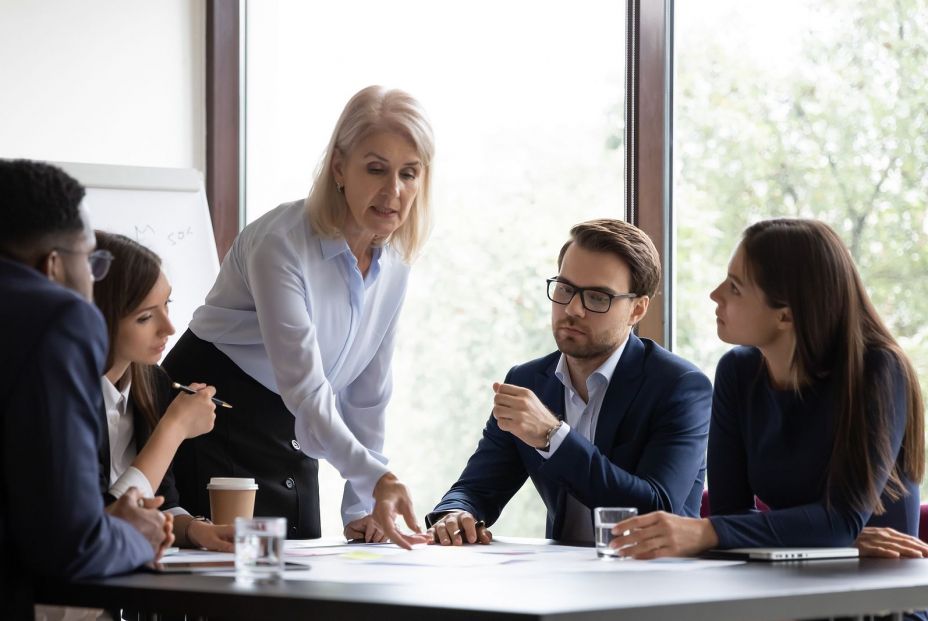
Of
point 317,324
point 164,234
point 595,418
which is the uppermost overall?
point 164,234

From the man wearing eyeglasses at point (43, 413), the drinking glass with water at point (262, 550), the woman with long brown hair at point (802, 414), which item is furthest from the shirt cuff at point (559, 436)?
the man wearing eyeglasses at point (43, 413)

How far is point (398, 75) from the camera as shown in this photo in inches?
176

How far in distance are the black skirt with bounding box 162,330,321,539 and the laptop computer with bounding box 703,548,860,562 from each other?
99 centimetres

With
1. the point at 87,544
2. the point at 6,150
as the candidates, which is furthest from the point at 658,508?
the point at 6,150

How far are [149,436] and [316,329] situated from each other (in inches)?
17.4

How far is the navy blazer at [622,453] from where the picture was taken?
2414 millimetres

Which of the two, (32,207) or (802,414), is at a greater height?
(32,207)

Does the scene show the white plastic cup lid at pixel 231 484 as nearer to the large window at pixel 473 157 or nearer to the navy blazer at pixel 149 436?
the navy blazer at pixel 149 436

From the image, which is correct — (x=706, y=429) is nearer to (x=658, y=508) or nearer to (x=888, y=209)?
(x=658, y=508)

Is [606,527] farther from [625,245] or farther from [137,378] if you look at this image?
[137,378]

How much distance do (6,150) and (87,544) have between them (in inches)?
120

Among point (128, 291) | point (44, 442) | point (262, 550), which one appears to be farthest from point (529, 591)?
point (128, 291)

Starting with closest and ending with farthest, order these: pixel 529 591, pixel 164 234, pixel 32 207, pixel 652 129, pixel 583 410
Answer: pixel 529 591 < pixel 32 207 < pixel 583 410 < pixel 652 129 < pixel 164 234

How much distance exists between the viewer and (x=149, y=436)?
2.38 meters
